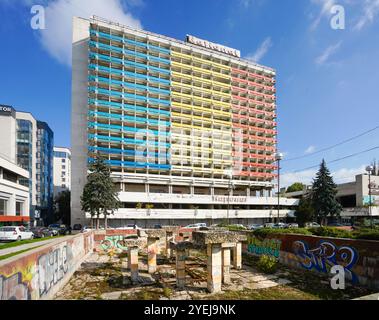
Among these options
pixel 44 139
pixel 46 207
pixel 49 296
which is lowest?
pixel 46 207

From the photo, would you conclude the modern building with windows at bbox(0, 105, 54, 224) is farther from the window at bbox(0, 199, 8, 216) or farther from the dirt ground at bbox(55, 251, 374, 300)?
the dirt ground at bbox(55, 251, 374, 300)

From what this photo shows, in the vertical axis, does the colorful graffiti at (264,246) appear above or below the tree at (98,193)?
below

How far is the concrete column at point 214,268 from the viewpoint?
40.3ft

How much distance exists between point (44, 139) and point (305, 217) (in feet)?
296

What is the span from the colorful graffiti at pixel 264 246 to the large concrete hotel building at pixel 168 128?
38890 mm

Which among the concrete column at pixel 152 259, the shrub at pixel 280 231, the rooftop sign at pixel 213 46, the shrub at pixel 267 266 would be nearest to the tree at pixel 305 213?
the shrub at pixel 280 231

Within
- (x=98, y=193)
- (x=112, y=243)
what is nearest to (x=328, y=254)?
A: (x=112, y=243)

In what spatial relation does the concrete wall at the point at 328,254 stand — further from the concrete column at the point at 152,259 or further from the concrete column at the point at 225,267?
the concrete column at the point at 152,259

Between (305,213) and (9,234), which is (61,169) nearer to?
(9,234)

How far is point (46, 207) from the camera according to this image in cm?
9438
